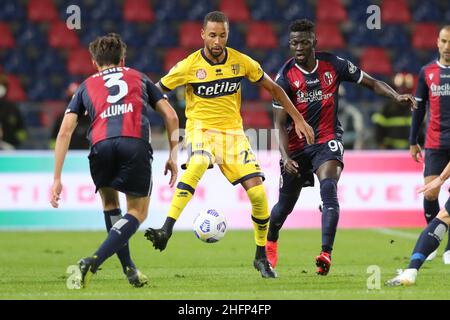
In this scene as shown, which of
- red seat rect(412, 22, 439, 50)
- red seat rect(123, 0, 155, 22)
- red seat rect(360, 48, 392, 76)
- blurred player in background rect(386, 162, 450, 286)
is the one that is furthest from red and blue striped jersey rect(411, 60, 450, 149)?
red seat rect(123, 0, 155, 22)

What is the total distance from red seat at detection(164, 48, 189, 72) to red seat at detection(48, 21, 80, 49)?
1.80m

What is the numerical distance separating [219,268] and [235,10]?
Result: 11649 mm

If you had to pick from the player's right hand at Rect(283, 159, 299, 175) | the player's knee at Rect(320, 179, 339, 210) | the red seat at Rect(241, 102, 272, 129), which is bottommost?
the player's knee at Rect(320, 179, 339, 210)

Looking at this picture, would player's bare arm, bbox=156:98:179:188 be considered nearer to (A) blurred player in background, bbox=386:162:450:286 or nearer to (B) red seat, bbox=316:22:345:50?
(A) blurred player in background, bbox=386:162:450:286

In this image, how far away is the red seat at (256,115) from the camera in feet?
58.5

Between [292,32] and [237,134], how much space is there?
1.04 meters

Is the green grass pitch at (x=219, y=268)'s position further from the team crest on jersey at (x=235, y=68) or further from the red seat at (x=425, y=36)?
the red seat at (x=425, y=36)

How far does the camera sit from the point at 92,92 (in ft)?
24.7

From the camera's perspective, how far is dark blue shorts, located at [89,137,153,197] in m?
7.41

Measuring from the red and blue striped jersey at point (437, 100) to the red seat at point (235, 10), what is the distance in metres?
10.5

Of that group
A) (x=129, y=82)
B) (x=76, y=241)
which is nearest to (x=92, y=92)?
(x=129, y=82)

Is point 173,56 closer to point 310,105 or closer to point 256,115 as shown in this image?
point 256,115

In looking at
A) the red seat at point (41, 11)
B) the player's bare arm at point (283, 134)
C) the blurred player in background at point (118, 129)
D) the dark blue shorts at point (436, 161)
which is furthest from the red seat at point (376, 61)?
the blurred player in background at point (118, 129)
